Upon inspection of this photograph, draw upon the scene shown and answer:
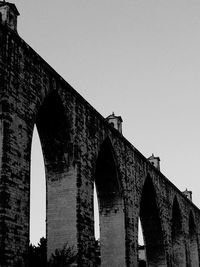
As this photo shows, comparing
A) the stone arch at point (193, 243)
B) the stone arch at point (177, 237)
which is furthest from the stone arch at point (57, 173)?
the stone arch at point (193, 243)

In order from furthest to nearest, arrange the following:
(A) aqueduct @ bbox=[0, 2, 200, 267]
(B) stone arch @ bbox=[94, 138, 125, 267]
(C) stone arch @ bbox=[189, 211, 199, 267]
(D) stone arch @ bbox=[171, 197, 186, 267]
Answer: (C) stone arch @ bbox=[189, 211, 199, 267] → (D) stone arch @ bbox=[171, 197, 186, 267] → (B) stone arch @ bbox=[94, 138, 125, 267] → (A) aqueduct @ bbox=[0, 2, 200, 267]

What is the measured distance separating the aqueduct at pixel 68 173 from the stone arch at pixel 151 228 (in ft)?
0.14

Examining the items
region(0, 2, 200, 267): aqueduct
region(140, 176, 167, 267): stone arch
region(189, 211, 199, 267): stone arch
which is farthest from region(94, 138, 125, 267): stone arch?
region(189, 211, 199, 267): stone arch

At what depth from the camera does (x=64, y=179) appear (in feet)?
47.0

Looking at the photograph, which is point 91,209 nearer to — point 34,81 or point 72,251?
point 72,251

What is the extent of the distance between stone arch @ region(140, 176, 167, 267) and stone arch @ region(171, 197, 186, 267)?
11.1 feet

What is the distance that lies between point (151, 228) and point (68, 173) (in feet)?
28.6

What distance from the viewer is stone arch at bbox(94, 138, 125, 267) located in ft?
56.1

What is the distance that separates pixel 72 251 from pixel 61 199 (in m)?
1.45

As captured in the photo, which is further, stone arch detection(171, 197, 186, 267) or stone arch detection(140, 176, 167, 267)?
stone arch detection(171, 197, 186, 267)

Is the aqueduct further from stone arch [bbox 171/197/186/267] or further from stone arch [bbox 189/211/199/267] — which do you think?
stone arch [bbox 189/211/199/267]

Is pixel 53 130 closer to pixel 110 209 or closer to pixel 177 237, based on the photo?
pixel 110 209

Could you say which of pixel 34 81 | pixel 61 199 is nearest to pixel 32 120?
pixel 34 81

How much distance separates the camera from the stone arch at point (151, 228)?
21688 millimetres
